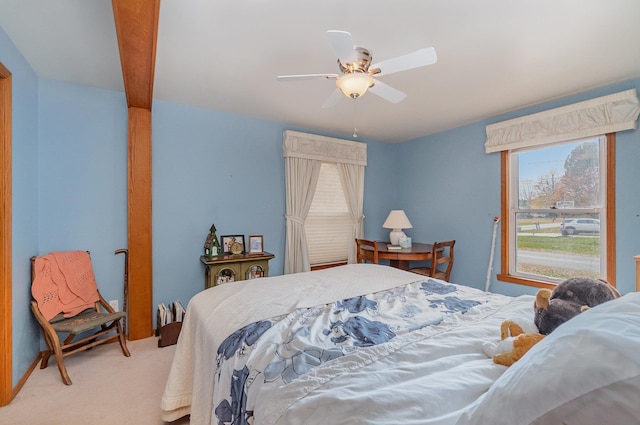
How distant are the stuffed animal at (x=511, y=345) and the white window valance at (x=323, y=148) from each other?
2.89 meters

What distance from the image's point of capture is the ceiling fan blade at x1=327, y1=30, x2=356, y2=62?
1.32 m

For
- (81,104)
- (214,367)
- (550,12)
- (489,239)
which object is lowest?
(214,367)

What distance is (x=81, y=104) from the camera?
250 centimetres

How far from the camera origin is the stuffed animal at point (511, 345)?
2.74 feet

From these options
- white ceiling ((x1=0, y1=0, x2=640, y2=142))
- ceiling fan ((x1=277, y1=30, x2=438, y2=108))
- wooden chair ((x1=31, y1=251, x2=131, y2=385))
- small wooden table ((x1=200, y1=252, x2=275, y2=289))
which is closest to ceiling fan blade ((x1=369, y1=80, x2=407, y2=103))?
ceiling fan ((x1=277, y1=30, x2=438, y2=108))

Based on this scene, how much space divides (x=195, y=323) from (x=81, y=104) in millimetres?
2405

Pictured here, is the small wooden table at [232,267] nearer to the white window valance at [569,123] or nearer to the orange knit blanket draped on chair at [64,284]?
the orange knit blanket draped on chair at [64,284]

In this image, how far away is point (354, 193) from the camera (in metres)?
3.98

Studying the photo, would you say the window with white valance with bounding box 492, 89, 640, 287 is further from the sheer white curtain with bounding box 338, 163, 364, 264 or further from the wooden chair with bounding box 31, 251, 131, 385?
the wooden chair with bounding box 31, 251, 131, 385

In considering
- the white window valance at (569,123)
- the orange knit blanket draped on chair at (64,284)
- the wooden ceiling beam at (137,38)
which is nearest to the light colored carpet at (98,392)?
the orange knit blanket draped on chair at (64,284)

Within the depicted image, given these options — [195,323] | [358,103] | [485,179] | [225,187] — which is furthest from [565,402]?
[485,179]

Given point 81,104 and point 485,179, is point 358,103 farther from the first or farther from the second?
point 81,104

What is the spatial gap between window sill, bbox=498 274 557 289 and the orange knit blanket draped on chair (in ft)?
13.7

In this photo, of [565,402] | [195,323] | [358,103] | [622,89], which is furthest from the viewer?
[358,103]
